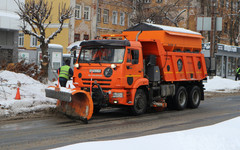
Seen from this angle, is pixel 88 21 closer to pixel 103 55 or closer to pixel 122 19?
pixel 122 19

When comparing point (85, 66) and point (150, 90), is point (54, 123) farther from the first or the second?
point (150, 90)

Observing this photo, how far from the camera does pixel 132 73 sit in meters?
13.6

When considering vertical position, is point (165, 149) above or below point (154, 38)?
below

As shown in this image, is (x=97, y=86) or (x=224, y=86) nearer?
(x=97, y=86)

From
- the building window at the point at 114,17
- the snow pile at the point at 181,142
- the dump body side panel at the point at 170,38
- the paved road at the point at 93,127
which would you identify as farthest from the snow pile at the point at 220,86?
the snow pile at the point at 181,142

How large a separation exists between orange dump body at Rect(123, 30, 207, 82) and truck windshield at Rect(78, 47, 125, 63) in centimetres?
150

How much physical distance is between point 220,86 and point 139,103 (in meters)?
18.3

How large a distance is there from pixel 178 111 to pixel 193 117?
2.08 m

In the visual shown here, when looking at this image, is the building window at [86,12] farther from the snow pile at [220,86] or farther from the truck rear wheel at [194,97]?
the truck rear wheel at [194,97]

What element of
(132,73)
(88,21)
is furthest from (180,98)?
(88,21)

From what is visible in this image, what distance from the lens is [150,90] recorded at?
1466cm

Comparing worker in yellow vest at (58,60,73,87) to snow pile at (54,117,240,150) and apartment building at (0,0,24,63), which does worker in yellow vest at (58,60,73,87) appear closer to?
apartment building at (0,0,24,63)

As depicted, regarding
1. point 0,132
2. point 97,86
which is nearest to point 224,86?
point 97,86

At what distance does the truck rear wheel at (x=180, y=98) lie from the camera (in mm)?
16328
